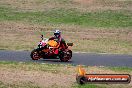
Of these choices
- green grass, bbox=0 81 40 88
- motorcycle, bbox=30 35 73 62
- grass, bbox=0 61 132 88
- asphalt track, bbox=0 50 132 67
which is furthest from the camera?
motorcycle, bbox=30 35 73 62

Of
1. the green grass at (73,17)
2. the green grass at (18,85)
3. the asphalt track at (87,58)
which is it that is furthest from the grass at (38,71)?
the green grass at (73,17)

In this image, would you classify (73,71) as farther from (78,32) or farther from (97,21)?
(97,21)

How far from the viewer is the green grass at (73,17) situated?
38.7 m

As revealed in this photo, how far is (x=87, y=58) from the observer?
2362 cm

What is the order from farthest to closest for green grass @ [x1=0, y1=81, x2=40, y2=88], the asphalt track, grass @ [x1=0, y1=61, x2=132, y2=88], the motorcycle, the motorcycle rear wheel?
the motorcycle rear wheel, the motorcycle, the asphalt track, grass @ [x1=0, y1=61, x2=132, y2=88], green grass @ [x1=0, y1=81, x2=40, y2=88]

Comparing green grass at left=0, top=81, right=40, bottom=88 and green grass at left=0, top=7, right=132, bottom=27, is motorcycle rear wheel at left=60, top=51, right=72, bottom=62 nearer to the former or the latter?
green grass at left=0, top=81, right=40, bottom=88

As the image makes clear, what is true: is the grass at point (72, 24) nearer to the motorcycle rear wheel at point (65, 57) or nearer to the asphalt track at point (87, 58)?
the asphalt track at point (87, 58)

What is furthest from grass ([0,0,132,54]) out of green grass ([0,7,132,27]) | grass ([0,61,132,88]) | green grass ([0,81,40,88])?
green grass ([0,81,40,88])

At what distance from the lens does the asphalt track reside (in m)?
22.0

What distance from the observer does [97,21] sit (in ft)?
129

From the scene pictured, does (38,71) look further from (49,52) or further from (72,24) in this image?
(72,24)

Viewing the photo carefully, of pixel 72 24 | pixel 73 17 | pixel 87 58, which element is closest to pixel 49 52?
pixel 87 58

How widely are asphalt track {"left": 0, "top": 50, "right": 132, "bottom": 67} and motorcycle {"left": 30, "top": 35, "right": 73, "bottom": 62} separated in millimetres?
239

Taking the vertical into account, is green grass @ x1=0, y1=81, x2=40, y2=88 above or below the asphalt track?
above
